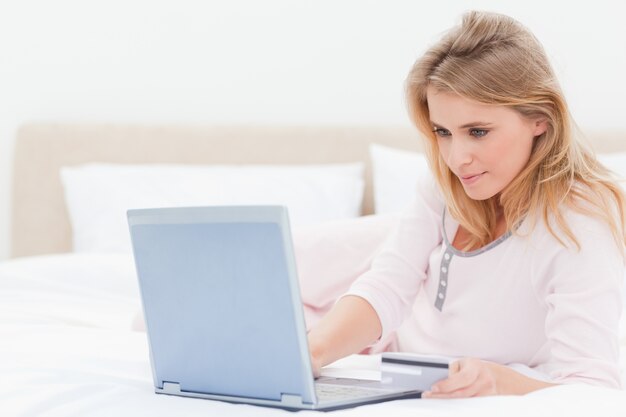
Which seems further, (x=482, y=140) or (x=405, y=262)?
(x=405, y=262)

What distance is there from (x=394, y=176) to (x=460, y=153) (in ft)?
4.33

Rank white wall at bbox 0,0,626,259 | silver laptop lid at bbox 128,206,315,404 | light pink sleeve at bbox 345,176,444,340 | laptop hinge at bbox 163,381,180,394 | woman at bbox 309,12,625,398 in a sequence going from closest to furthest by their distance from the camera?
1. silver laptop lid at bbox 128,206,315,404
2. laptop hinge at bbox 163,381,180,394
3. woman at bbox 309,12,625,398
4. light pink sleeve at bbox 345,176,444,340
5. white wall at bbox 0,0,626,259

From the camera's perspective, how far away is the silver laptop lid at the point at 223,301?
1091 mm

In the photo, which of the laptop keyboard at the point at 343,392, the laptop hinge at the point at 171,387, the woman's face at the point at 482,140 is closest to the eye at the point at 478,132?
the woman's face at the point at 482,140

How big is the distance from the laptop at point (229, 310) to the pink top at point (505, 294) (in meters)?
0.31

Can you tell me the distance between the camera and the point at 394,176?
277 cm

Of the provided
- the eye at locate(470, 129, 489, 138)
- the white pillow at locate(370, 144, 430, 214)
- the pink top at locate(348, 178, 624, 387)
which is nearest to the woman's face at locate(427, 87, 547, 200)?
the eye at locate(470, 129, 489, 138)

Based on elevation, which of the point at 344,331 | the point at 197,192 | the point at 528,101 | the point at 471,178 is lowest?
the point at 344,331

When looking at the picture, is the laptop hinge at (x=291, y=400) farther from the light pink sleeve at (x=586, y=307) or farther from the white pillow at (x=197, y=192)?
the white pillow at (x=197, y=192)

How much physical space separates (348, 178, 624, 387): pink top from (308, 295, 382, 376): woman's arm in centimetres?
2

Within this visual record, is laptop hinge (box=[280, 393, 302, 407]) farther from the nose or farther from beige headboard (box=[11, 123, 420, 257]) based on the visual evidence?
beige headboard (box=[11, 123, 420, 257])

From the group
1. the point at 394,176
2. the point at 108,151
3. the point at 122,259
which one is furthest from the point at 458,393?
the point at 108,151

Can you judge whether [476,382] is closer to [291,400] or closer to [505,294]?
[291,400]

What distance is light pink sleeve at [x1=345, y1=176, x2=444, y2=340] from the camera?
163cm
